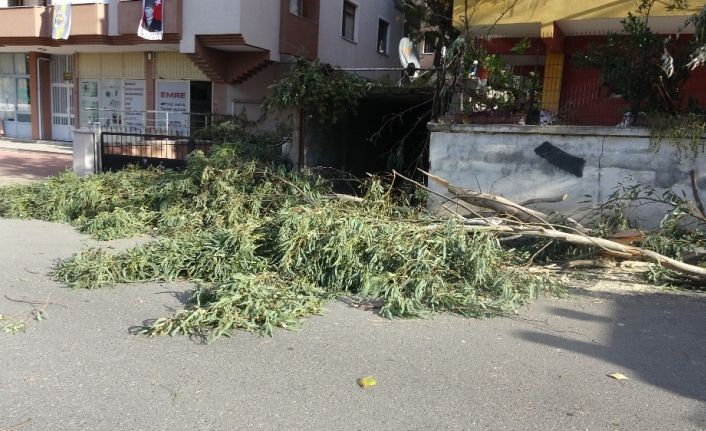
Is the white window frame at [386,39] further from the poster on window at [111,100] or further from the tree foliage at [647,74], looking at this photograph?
the tree foliage at [647,74]

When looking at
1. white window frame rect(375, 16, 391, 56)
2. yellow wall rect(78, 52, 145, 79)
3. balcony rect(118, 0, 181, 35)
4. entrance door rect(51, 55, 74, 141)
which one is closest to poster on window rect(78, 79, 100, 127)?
yellow wall rect(78, 52, 145, 79)

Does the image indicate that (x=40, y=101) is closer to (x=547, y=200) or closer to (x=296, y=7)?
(x=296, y=7)

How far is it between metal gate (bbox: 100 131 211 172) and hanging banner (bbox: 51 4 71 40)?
862 centimetres

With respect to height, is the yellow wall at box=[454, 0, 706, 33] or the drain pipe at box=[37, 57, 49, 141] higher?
the yellow wall at box=[454, 0, 706, 33]

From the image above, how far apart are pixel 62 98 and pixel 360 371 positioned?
23.8 m

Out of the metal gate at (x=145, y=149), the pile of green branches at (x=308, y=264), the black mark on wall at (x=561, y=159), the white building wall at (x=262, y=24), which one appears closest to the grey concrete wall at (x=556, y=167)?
the black mark on wall at (x=561, y=159)

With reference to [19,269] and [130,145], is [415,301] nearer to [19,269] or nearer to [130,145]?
[19,269]

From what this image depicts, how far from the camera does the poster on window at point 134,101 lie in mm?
21172

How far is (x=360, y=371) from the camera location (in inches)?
162

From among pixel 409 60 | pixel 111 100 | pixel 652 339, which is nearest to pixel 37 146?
pixel 111 100

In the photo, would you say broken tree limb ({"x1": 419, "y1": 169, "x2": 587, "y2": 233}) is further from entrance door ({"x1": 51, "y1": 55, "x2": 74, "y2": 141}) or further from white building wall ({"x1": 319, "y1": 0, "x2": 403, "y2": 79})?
entrance door ({"x1": 51, "y1": 55, "x2": 74, "y2": 141})

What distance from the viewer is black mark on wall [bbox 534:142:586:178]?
862cm

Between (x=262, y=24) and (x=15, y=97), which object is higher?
(x=262, y=24)

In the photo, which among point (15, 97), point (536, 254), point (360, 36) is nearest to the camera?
point (536, 254)
